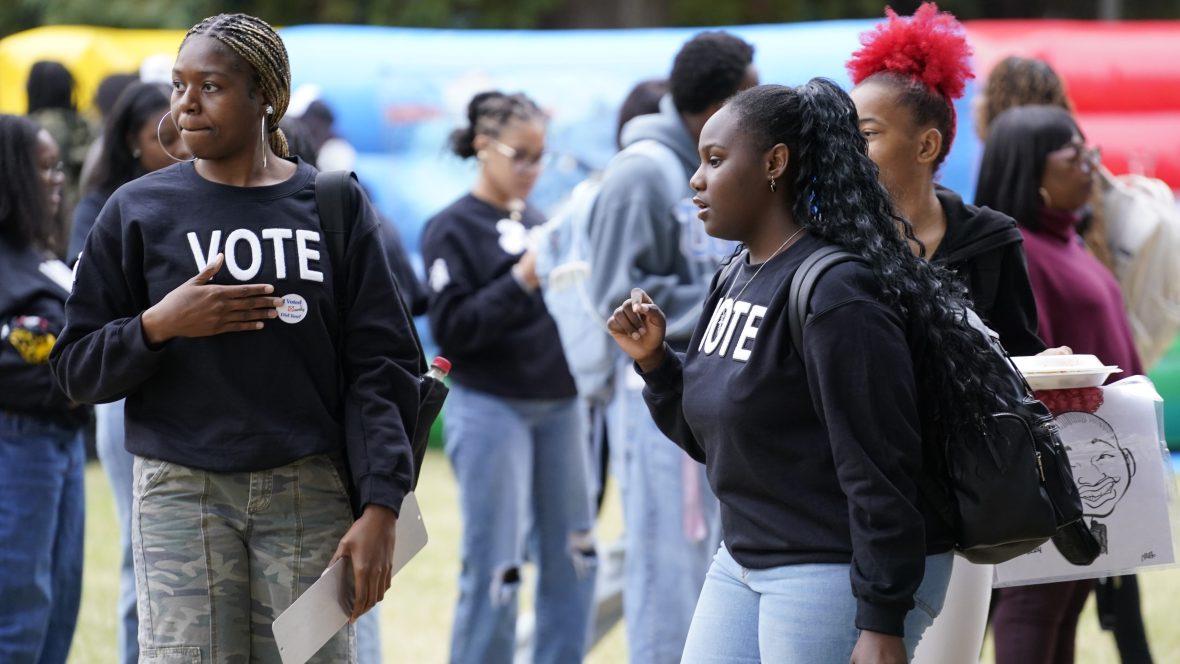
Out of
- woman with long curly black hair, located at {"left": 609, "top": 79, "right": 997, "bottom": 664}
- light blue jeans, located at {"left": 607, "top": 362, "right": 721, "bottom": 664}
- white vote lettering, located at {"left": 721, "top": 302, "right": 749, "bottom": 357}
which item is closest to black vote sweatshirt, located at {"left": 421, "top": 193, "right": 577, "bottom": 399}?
light blue jeans, located at {"left": 607, "top": 362, "right": 721, "bottom": 664}

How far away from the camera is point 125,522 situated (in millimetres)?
4656

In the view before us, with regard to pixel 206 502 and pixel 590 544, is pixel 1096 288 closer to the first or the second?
pixel 590 544

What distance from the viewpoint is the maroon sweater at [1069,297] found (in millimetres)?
4340

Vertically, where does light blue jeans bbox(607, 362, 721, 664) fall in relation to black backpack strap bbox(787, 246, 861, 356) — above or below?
below

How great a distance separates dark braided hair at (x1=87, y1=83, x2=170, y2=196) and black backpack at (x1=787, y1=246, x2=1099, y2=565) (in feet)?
9.09

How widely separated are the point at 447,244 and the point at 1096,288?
226 centimetres

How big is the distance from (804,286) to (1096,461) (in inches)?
37.9

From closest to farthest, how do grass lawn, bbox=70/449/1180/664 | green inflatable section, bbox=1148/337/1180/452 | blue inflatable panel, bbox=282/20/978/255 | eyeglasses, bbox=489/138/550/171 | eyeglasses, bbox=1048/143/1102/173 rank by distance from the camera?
eyeglasses, bbox=1048/143/1102/173, eyeglasses, bbox=489/138/550/171, grass lawn, bbox=70/449/1180/664, green inflatable section, bbox=1148/337/1180/452, blue inflatable panel, bbox=282/20/978/255

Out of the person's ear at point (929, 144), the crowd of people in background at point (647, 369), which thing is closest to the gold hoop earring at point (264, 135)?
the crowd of people in background at point (647, 369)

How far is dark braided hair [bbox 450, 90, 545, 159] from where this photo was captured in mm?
5453

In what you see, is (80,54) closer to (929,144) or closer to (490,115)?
(490,115)

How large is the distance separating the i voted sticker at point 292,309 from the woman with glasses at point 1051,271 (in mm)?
2295

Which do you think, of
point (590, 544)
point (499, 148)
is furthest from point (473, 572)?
point (499, 148)

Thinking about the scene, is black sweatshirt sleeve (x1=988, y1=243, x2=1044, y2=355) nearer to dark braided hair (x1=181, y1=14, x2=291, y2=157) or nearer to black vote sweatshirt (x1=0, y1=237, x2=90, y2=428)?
dark braided hair (x1=181, y1=14, x2=291, y2=157)
